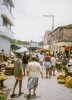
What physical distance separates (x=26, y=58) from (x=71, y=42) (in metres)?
47.4

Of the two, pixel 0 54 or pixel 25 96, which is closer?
pixel 25 96

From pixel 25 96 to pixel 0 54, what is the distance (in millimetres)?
21394

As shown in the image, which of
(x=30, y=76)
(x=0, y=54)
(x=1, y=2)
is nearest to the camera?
(x=30, y=76)

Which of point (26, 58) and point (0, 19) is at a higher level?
point (0, 19)

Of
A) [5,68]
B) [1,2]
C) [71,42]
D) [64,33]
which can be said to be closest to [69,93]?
[5,68]

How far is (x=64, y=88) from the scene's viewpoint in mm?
18328

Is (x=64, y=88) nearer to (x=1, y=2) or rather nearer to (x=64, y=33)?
(x=1, y=2)

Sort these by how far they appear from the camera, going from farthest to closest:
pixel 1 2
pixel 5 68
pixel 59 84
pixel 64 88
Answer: pixel 1 2, pixel 5 68, pixel 59 84, pixel 64 88

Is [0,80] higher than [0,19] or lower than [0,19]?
lower

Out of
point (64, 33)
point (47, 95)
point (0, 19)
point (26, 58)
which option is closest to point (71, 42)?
point (64, 33)

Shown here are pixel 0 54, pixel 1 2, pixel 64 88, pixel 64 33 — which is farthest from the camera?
pixel 64 33

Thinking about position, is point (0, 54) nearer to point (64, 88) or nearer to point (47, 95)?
point (64, 88)

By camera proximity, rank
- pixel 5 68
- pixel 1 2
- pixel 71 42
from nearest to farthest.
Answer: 1. pixel 5 68
2. pixel 1 2
3. pixel 71 42

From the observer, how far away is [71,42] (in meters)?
73.6
